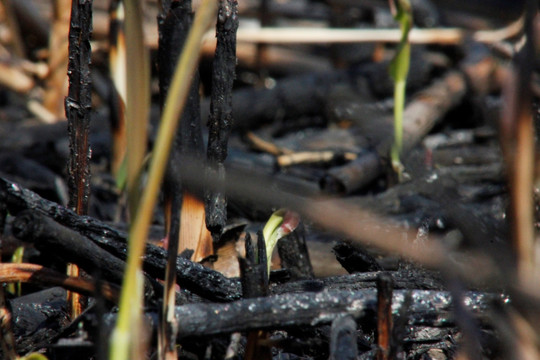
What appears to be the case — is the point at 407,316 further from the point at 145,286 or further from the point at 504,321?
the point at 145,286

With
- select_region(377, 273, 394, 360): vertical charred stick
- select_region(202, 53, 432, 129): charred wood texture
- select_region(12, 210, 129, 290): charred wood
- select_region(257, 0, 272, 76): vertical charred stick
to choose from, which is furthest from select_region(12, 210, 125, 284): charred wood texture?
select_region(257, 0, 272, 76): vertical charred stick

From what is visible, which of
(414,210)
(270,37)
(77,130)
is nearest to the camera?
(77,130)

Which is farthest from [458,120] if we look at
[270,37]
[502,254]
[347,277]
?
[502,254]

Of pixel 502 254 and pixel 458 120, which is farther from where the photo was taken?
pixel 458 120

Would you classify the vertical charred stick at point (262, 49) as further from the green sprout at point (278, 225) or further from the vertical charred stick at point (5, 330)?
the vertical charred stick at point (5, 330)

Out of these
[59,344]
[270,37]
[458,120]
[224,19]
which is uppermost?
[270,37]

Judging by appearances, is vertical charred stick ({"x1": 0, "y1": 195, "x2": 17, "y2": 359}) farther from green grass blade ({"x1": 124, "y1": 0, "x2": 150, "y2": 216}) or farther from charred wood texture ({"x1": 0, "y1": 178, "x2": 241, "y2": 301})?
green grass blade ({"x1": 124, "y1": 0, "x2": 150, "y2": 216})

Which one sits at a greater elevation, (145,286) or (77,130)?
(77,130)
